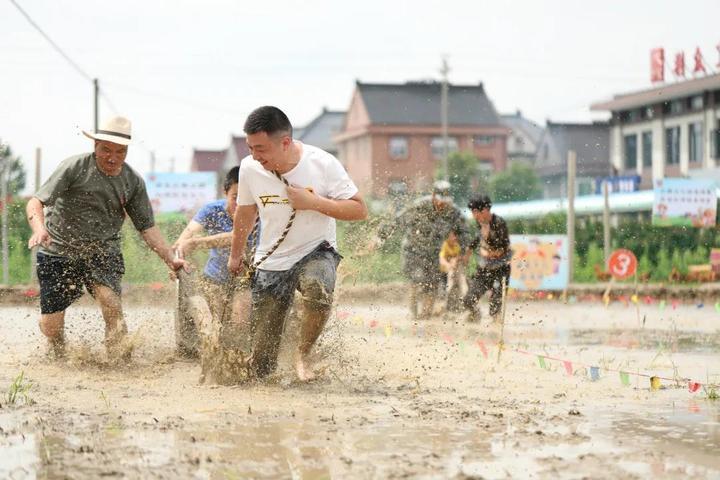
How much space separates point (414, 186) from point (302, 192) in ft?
16.4

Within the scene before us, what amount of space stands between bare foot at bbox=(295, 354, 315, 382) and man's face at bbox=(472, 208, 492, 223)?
586cm

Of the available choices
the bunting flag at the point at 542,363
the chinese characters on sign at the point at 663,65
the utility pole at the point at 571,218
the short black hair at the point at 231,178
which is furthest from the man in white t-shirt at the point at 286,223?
the chinese characters on sign at the point at 663,65

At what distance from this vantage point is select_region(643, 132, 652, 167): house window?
5231cm

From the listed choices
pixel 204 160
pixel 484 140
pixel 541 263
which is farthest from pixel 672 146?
pixel 204 160

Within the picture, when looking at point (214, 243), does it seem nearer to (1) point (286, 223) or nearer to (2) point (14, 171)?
(1) point (286, 223)

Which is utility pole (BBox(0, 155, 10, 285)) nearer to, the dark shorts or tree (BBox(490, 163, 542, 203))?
the dark shorts

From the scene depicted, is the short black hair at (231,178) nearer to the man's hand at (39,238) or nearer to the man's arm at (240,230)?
the man's arm at (240,230)

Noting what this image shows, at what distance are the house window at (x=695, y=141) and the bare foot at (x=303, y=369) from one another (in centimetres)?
4302

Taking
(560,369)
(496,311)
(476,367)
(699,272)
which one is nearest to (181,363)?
(476,367)

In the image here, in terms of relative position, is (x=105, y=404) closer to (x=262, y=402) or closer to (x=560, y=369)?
(x=262, y=402)

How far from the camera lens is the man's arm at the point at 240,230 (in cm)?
683

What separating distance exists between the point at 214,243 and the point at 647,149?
47.0m

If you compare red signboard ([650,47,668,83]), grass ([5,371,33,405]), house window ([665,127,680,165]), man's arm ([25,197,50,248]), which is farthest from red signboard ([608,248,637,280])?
house window ([665,127,680,165])

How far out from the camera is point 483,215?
12.6 m
